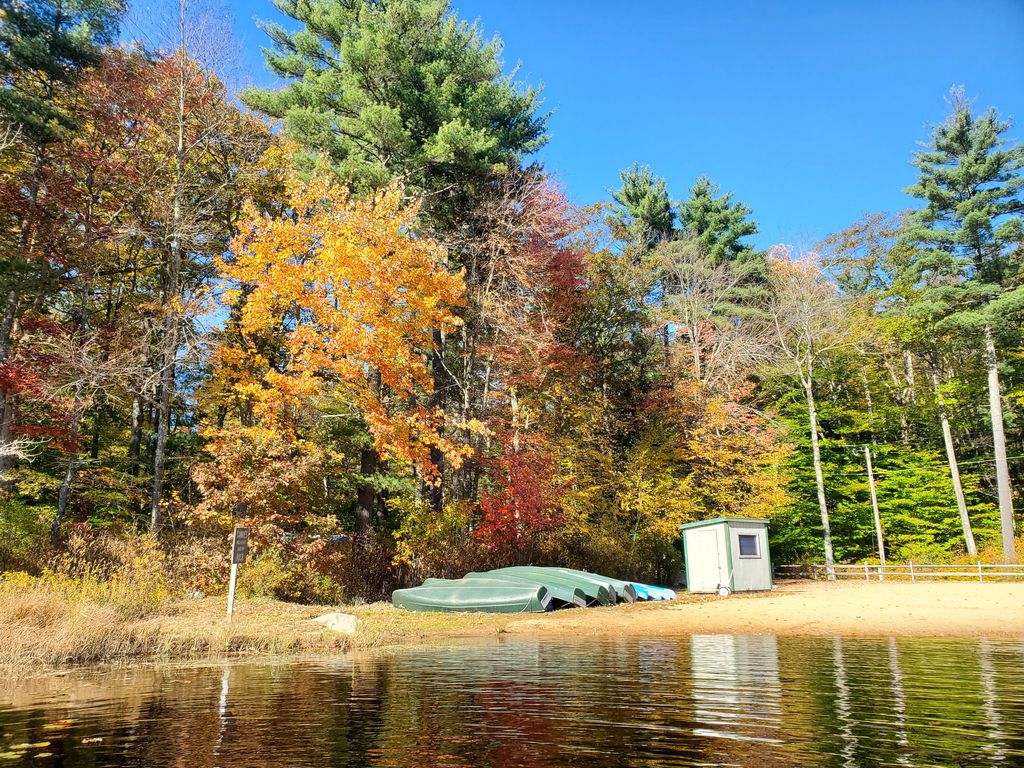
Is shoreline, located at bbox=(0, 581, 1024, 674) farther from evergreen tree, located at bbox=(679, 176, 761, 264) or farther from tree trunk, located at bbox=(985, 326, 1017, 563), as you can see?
evergreen tree, located at bbox=(679, 176, 761, 264)

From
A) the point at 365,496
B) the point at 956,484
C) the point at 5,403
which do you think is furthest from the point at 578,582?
the point at 956,484

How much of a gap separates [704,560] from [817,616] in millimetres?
8335

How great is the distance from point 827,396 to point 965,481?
7884mm

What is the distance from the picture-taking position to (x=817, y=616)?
13.8 meters

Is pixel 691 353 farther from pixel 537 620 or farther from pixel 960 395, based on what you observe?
pixel 537 620

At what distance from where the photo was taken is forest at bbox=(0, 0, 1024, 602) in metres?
16.9

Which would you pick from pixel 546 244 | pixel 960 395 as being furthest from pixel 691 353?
pixel 960 395

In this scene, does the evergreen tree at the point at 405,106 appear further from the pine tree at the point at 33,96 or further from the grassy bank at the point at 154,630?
the grassy bank at the point at 154,630

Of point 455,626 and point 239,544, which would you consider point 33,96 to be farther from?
point 455,626

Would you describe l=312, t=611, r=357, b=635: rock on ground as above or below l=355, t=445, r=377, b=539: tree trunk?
below

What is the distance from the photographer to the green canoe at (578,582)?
54.0 ft

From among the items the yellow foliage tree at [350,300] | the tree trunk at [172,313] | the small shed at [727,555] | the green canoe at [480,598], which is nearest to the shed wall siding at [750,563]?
the small shed at [727,555]

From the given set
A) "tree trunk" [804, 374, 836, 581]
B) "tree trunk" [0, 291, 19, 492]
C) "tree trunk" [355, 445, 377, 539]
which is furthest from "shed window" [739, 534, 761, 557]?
"tree trunk" [0, 291, 19, 492]

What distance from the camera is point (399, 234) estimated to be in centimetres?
1862
